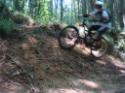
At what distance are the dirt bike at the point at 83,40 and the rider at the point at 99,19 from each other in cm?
21

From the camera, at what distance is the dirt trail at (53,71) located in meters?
8.59

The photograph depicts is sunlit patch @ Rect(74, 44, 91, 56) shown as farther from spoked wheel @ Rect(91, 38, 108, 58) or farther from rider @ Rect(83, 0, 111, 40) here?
rider @ Rect(83, 0, 111, 40)

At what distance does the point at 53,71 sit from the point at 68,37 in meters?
2.15

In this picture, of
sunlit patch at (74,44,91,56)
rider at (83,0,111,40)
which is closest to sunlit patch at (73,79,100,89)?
sunlit patch at (74,44,91,56)

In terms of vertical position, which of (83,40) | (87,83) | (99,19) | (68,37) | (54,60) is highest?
(99,19)

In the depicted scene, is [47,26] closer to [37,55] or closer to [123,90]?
[37,55]

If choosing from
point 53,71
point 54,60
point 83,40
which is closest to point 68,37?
point 83,40

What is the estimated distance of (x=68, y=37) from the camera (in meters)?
11.6

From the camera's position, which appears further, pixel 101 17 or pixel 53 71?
pixel 101 17

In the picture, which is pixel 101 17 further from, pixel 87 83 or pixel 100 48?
pixel 87 83

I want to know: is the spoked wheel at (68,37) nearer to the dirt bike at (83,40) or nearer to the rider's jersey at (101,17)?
the dirt bike at (83,40)

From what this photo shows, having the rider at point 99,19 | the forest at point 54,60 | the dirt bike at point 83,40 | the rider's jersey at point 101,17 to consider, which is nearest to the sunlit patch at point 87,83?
the forest at point 54,60

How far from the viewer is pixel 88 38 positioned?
39.2 ft

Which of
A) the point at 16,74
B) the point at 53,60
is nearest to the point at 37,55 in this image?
the point at 53,60
